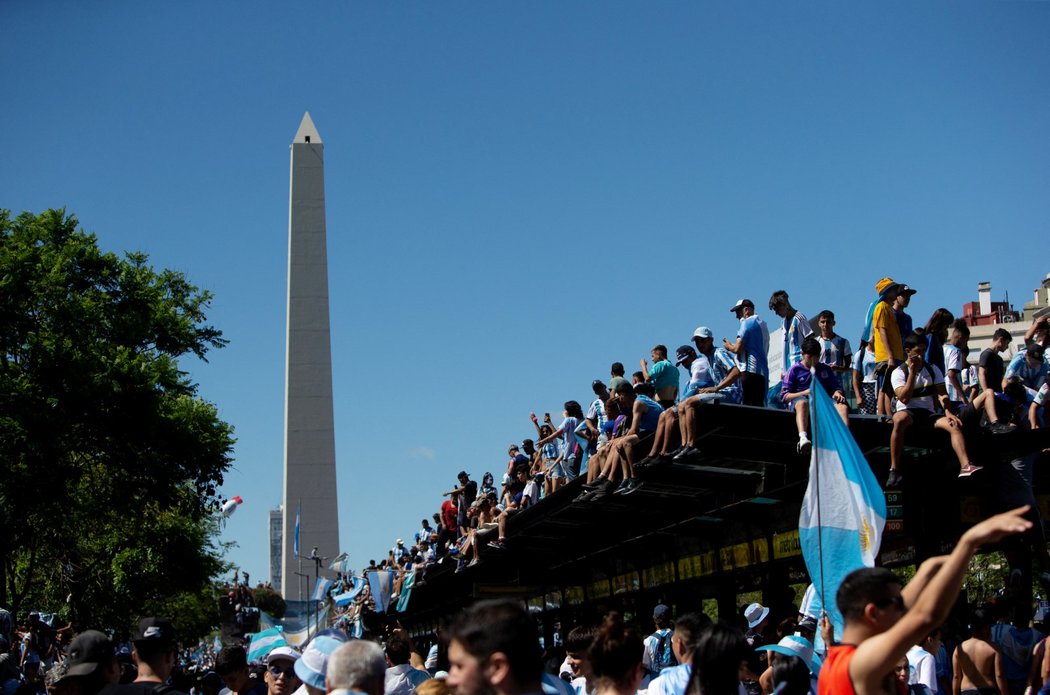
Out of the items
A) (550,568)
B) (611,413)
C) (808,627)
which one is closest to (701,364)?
(611,413)

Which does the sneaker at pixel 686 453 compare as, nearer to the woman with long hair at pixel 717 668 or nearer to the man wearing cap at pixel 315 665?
the man wearing cap at pixel 315 665

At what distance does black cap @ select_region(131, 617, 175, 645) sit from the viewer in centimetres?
602

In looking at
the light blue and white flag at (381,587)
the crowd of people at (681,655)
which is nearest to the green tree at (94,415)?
the light blue and white flag at (381,587)

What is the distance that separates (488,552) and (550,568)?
3814 millimetres

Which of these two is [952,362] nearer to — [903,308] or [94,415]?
[903,308]

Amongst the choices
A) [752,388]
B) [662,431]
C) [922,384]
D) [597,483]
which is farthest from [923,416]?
[597,483]

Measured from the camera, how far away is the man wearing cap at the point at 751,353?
13273 millimetres

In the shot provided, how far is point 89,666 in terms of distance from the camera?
5.94m

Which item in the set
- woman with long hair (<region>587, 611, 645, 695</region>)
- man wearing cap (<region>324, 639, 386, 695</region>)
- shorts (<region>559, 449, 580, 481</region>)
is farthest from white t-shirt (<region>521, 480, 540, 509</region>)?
woman with long hair (<region>587, 611, 645, 695</region>)

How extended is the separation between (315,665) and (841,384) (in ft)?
26.9

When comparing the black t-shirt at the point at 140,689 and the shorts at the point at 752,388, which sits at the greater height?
the shorts at the point at 752,388

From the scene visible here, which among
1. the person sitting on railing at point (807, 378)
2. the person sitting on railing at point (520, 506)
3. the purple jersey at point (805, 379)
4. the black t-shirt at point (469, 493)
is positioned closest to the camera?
the person sitting on railing at point (807, 378)

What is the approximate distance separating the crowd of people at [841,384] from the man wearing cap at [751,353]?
0.04 ft

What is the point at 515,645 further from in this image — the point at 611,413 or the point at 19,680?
the point at 611,413
